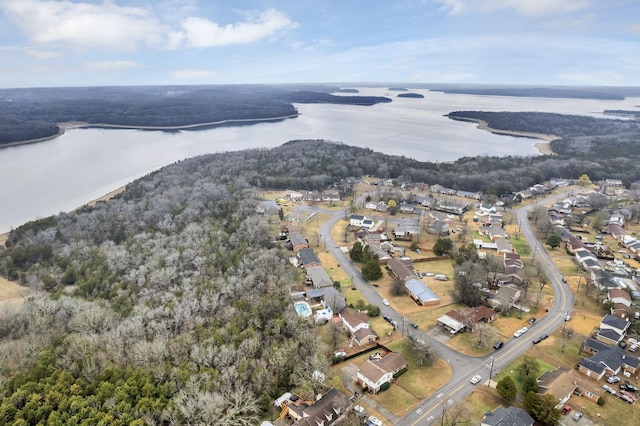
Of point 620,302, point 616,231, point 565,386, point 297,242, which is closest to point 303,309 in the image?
point 297,242

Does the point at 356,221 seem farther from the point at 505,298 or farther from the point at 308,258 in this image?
the point at 505,298

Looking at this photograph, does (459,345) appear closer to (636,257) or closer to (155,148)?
(636,257)

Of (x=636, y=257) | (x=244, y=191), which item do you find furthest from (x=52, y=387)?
(x=636, y=257)

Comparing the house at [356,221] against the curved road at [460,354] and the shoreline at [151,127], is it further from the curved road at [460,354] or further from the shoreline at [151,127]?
the shoreline at [151,127]

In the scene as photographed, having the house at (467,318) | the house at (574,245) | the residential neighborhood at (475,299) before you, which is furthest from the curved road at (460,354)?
the house at (574,245)

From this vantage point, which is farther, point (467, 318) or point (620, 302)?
point (620, 302)

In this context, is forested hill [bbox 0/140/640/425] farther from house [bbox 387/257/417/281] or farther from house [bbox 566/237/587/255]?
house [bbox 566/237/587/255]
